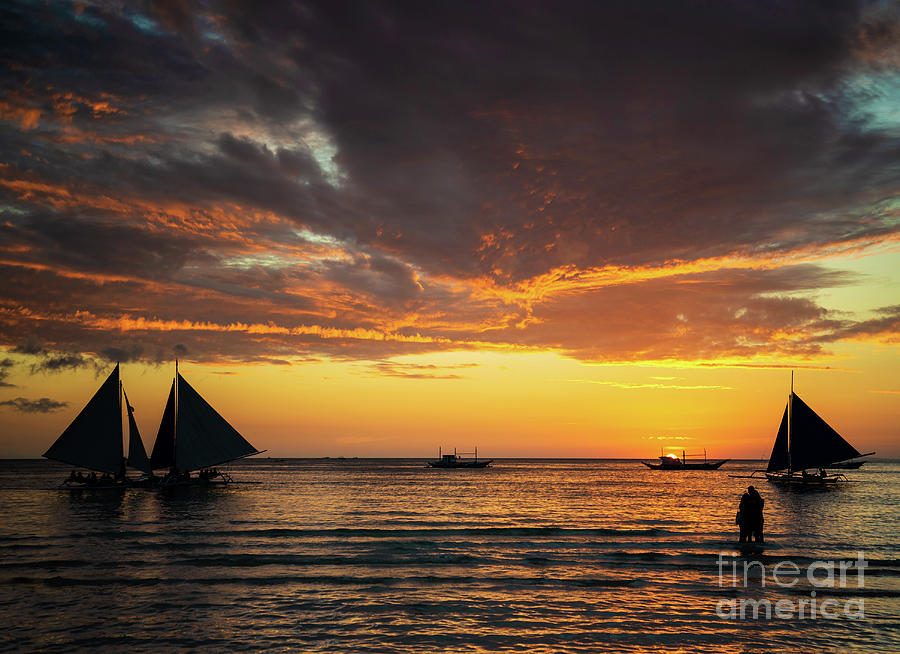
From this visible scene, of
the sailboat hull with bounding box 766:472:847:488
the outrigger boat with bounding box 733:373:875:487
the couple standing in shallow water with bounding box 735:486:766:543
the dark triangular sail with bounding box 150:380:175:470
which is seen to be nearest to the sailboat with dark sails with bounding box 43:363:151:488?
the dark triangular sail with bounding box 150:380:175:470

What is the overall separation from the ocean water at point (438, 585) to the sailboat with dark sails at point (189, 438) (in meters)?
29.9

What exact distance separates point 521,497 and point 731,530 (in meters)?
34.2

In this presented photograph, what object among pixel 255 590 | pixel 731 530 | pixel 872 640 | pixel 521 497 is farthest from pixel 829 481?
pixel 255 590

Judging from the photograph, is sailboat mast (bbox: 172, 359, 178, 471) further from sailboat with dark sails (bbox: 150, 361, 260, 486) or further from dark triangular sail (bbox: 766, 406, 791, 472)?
dark triangular sail (bbox: 766, 406, 791, 472)

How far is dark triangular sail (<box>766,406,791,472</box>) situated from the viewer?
89.8 meters

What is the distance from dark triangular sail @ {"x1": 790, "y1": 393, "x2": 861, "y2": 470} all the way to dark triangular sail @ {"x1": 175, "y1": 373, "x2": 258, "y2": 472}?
77159 millimetres

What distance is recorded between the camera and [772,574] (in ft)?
84.5

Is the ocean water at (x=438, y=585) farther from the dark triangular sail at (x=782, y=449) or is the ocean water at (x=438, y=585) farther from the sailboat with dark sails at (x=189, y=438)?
the dark triangular sail at (x=782, y=449)

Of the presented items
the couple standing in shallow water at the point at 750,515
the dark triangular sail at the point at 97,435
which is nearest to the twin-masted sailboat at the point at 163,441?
the dark triangular sail at the point at 97,435

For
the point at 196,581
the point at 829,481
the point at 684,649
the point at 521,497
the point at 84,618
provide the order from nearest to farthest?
the point at 684,649, the point at 84,618, the point at 196,581, the point at 521,497, the point at 829,481

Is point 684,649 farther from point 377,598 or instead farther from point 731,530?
point 731,530

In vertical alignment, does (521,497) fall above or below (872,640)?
below

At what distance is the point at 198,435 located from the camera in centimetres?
7875

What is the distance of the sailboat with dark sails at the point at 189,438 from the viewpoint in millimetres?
77875
